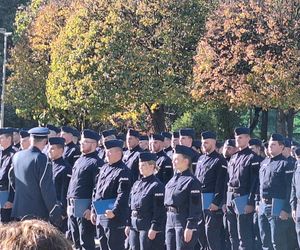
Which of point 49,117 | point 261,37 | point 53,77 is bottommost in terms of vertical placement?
point 49,117

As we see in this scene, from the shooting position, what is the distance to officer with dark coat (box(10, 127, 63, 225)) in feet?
26.9

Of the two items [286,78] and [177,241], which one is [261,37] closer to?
[286,78]

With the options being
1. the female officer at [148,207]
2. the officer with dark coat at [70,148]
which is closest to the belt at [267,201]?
the female officer at [148,207]

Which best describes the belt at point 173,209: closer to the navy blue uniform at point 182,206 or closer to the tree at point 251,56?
the navy blue uniform at point 182,206

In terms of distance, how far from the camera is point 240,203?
995 centimetres

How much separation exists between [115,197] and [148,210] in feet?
1.88

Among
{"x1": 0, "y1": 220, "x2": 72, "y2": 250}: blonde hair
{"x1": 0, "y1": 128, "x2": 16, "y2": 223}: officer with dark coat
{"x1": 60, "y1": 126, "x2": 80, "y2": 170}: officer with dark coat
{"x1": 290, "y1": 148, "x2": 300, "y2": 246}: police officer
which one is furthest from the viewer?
{"x1": 60, "y1": 126, "x2": 80, "y2": 170}: officer with dark coat

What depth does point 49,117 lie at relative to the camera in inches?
1238

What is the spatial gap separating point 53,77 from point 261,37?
9775 mm

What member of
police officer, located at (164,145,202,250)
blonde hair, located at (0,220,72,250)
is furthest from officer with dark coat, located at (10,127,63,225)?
blonde hair, located at (0,220,72,250)

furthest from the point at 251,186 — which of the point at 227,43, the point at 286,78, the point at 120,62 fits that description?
the point at 120,62

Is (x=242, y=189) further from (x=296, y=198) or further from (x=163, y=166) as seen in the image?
(x=163, y=166)

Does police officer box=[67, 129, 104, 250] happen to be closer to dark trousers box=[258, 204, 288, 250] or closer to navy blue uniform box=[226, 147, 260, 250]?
navy blue uniform box=[226, 147, 260, 250]

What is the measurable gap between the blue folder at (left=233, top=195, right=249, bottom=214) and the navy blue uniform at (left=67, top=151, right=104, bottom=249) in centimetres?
201
